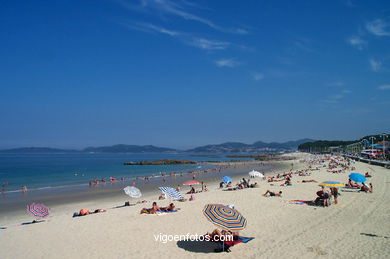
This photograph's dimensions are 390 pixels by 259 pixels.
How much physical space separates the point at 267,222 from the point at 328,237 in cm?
240

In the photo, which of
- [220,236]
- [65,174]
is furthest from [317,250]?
[65,174]

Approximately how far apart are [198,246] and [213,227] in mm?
1977

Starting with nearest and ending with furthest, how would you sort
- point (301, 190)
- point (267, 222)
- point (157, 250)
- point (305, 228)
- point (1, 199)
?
1. point (157, 250)
2. point (305, 228)
3. point (267, 222)
4. point (301, 190)
5. point (1, 199)

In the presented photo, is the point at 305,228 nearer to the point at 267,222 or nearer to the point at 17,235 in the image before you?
the point at 267,222

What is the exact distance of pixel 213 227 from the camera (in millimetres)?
10148

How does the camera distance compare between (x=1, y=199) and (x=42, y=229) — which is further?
(x=1, y=199)

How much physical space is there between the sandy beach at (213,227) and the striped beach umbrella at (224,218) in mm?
814

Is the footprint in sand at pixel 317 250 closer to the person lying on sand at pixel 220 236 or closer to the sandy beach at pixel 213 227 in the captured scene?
the sandy beach at pixel 213 227

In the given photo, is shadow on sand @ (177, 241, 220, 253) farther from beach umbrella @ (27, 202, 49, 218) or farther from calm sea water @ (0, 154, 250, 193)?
calm sea water @ (0, 154, 250, 193)

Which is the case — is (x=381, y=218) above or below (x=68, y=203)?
above

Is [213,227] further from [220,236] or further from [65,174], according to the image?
[65,174]

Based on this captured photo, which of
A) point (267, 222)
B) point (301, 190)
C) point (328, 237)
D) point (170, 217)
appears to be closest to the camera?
point (328, 237)

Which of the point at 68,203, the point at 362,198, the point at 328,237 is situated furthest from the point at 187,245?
the point at 68,203

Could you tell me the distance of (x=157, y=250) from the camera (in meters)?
7.96
